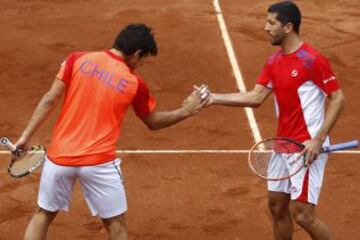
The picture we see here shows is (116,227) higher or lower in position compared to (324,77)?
lower

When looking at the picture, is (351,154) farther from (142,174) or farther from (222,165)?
(142,174)

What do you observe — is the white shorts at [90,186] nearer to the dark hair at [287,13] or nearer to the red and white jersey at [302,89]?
the red and white jersey at [302,89]

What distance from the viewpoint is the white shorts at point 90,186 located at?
657cm

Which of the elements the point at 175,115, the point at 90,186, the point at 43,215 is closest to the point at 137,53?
the point at 175,115

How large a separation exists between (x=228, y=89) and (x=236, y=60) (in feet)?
4.13

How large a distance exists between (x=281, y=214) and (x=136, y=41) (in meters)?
2.04

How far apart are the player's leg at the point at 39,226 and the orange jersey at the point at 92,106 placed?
0.50m

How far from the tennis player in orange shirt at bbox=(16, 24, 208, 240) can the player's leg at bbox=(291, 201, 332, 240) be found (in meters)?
1.43

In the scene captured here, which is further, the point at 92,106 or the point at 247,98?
the point at 247,98

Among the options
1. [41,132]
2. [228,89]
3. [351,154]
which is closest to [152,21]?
[228,89]

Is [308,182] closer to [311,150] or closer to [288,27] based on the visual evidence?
[311,150]

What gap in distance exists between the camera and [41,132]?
1073 cm

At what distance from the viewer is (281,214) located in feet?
24.1

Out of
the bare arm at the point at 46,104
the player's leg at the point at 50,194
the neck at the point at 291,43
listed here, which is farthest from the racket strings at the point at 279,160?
the bare arm at the point at 46,104
